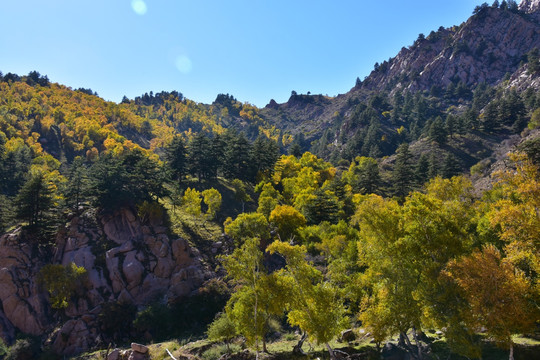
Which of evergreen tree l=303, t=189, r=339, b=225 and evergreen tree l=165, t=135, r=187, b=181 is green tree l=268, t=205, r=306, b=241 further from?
A: evergreen tree l=165, t=135, r=187, b=181

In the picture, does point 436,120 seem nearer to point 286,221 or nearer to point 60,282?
point 286,221

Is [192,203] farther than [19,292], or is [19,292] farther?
[192,203]

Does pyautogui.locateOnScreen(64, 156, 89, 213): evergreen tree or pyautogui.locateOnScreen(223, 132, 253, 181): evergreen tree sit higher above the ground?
pyautogui.locateOnScreen(223, 132, 253, 181): evergreen tree

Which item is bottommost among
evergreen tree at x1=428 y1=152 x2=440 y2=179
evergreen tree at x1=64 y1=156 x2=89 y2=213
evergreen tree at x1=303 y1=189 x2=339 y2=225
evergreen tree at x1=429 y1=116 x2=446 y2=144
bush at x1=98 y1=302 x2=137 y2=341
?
bush at x1=98 y1=302 x2=137 y2=341

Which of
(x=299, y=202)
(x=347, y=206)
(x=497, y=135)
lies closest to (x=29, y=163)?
(x=299, y=202)

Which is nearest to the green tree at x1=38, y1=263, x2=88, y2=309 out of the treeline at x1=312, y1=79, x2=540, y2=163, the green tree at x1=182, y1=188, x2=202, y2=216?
the green tree at x1=182, y1=188, x2=202, y2=216

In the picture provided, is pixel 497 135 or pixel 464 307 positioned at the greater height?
pixel 497 135

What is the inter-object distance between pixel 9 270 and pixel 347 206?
56.5 meters

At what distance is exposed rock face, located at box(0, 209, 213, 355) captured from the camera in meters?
35.2

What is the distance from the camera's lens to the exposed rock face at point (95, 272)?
115 ft

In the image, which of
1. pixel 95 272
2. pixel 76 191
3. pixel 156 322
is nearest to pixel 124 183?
pixel 76 191

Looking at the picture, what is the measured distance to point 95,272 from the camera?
4003 cm

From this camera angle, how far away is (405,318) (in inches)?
664

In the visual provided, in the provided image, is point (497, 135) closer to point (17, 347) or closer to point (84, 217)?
point (84, 217)
